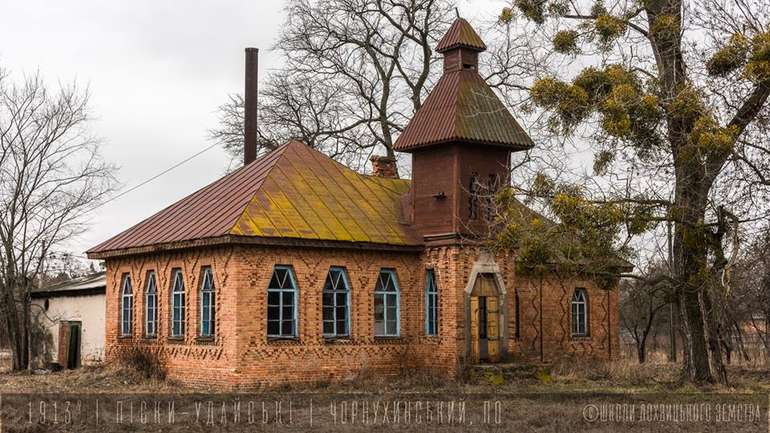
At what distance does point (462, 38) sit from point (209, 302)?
8753 millimetres


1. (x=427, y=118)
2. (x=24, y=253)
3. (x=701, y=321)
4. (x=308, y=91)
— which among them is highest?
Result: (x=308, y=91)

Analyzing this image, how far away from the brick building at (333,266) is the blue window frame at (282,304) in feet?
0.10

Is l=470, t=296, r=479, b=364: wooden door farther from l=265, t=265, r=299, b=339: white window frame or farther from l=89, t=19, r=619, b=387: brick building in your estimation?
l=265, t=265, r=299, b=339: white window frame

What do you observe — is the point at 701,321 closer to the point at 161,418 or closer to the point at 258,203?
the point at 258,203

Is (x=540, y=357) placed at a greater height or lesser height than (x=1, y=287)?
lesser

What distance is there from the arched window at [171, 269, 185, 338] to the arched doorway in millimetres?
6672

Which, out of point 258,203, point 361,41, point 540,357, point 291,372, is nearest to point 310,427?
point 291,372

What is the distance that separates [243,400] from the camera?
62.1ft

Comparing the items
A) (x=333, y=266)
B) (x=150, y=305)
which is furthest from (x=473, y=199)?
(x=150, y=305)

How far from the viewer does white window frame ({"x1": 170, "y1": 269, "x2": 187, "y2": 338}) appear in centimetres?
2324

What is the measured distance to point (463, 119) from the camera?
945 inches

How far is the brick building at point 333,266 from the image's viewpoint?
21844 mm

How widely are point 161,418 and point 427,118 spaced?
36.7 feet

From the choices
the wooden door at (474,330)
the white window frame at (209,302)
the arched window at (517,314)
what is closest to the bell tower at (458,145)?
the wooden door at (474,330)
